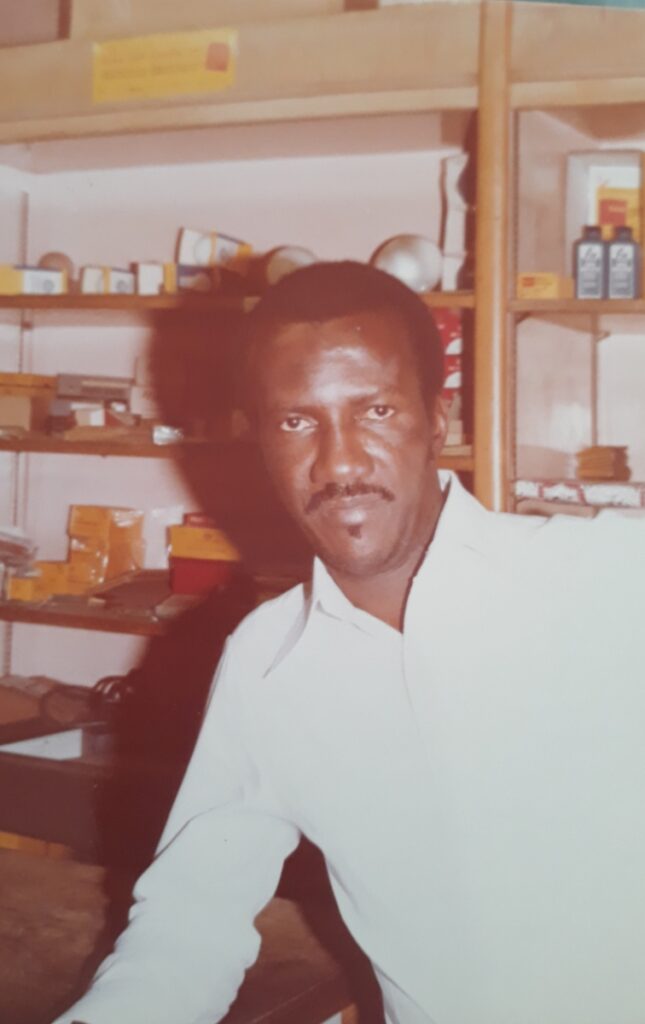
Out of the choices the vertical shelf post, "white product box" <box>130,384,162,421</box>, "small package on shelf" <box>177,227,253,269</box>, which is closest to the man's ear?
the vertical shelf post

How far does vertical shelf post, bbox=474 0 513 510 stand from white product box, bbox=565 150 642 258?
7.5 inches

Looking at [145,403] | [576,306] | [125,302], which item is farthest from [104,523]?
[576,306]

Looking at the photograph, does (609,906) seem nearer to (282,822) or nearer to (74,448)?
(282,822)

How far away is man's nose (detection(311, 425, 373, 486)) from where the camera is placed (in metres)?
0.94

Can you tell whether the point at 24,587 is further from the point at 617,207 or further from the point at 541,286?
the point at 617,207

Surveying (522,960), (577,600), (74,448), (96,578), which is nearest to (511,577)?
(577,600)

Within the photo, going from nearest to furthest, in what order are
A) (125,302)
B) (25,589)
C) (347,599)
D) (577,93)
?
1. (347,599)
2. (577,93)
3. (125,302)
4. (25,589)

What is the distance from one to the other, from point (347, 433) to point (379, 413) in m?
0.04

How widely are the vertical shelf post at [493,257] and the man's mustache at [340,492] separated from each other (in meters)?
0.60

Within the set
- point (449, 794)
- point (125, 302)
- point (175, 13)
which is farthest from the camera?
point (125, 302)

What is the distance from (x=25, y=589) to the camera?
78.9 inches

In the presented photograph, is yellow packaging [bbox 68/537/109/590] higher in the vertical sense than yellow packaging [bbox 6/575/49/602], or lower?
higher

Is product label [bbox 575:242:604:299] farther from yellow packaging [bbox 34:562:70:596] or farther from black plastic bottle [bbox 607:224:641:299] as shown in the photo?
yellow packaging [bbox 34:562:70:596]

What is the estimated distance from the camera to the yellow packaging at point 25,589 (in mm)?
1998
